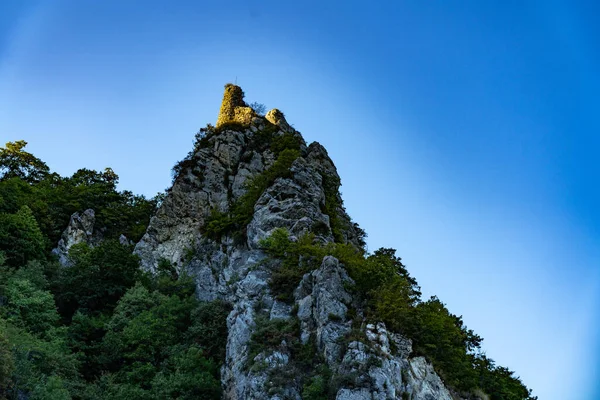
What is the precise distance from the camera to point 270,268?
31391 mm

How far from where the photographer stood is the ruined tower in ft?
175

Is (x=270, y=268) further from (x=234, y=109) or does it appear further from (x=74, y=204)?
(x=234, y=109)

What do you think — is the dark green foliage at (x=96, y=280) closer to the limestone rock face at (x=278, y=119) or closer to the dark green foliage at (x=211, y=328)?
the dark green foliage at (x=211, y=328)

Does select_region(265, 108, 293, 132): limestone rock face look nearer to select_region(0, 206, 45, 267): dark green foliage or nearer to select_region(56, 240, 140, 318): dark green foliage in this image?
select_region(56, 240, 140, 318): dark green foliage

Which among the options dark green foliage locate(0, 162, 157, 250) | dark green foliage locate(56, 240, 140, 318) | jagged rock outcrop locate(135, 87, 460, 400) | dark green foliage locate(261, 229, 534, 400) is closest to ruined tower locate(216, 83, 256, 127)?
jagged rock outcrop locate(135, 87, 460, 400)

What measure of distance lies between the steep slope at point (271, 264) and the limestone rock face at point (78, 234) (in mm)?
5724

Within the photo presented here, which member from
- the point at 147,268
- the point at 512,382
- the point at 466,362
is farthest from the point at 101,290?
the point at 512,382

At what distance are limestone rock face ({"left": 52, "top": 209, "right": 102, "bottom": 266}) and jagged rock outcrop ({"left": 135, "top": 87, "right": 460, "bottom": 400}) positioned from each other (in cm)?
577

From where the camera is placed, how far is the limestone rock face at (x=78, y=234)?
42.6 meters

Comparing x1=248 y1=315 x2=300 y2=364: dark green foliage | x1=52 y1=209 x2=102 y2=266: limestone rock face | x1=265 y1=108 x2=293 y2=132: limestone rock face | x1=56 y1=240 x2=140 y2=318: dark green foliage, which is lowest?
x1=248 y1=315 x2=300 y2=364: dark green foliage

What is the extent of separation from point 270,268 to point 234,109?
27.9 meters

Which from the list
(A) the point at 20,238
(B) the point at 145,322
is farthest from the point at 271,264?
(A) the point at 20,238

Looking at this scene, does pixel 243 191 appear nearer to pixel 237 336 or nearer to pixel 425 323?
pixel 237 336

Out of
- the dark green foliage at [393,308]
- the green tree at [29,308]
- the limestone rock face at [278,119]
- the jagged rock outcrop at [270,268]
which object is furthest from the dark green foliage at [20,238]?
the limestone rock face at [278,119]
